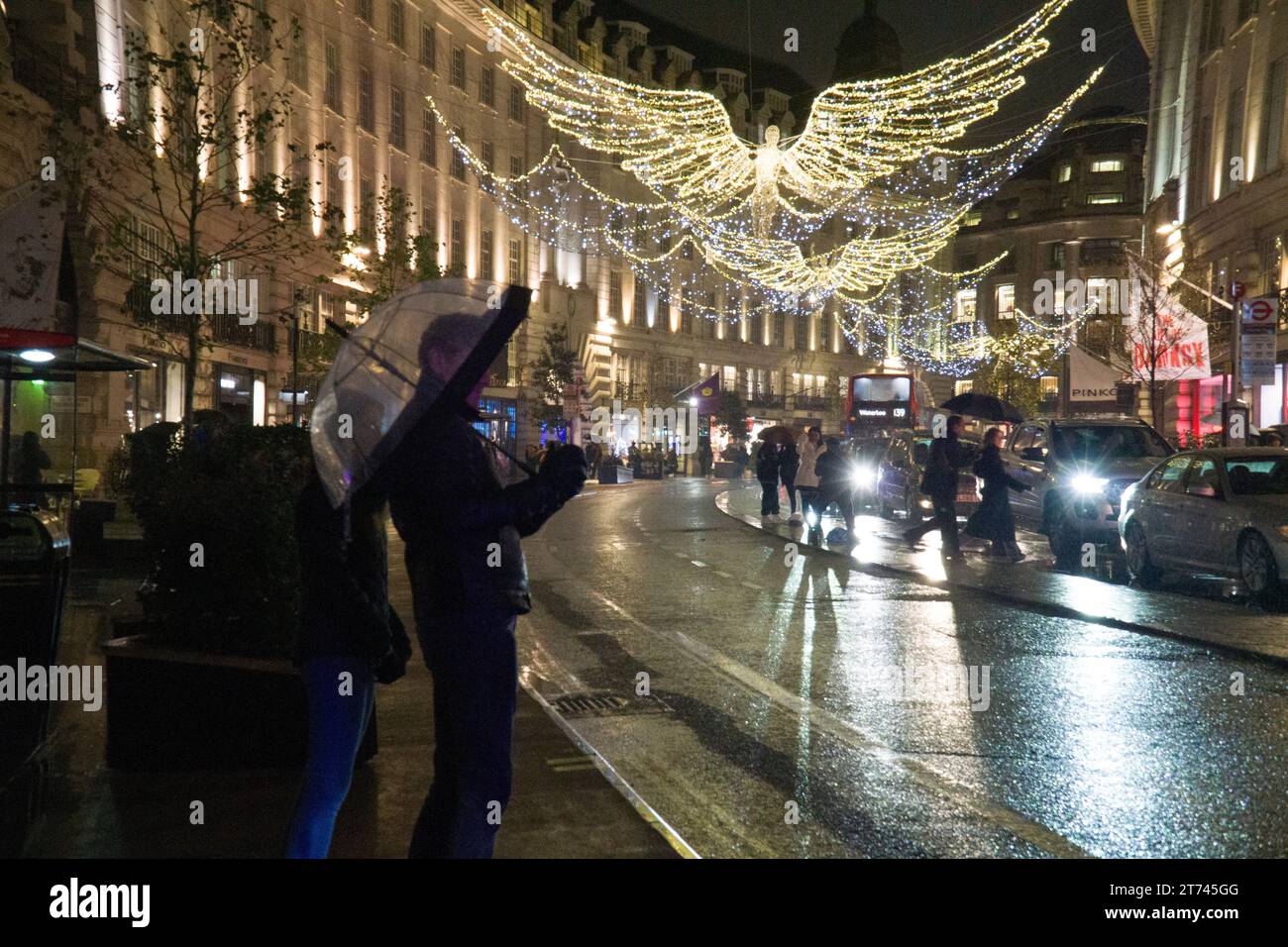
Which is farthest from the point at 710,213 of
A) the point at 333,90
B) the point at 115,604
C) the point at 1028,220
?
the point at 115,604

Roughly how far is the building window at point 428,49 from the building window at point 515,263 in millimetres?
8870

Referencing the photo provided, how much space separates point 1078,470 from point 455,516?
15.9m

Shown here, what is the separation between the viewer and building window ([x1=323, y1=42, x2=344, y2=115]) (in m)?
41.2

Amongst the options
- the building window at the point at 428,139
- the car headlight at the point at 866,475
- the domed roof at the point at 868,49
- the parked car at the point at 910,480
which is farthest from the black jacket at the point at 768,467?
the domed roof at the point at 868,49

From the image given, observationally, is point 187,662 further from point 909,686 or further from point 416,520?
point 909,686

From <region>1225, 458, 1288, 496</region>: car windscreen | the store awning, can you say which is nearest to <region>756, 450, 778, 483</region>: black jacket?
<region>1225, 458, 1288, 496</region>: car windscreen

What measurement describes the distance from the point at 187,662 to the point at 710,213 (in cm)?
5470

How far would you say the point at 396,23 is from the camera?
4591 centimetres

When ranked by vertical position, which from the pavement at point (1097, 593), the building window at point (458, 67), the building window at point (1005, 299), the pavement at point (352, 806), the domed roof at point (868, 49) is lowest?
the pavement at point (1097, 593)

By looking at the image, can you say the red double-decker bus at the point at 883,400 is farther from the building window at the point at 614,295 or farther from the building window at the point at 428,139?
the building window at the point at 614,295

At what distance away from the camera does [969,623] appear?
11.2 metres

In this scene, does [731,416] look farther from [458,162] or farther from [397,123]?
[397,123]

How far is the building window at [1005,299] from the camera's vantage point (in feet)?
283

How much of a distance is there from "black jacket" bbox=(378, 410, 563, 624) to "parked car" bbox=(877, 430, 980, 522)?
2114cm
